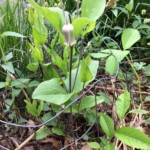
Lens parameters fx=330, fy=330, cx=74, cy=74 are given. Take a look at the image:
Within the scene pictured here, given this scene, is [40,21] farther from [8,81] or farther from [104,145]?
[104,145]

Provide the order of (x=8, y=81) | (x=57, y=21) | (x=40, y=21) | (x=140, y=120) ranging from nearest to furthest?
(x=57, y=21), (x=40, y=21), (x=8, y=81), (x=140, y=120)

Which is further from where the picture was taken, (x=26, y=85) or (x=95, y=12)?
(x=26, y=85)

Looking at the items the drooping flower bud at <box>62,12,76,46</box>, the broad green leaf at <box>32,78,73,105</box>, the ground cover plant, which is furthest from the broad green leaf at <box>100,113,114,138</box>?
the drooping flower bud at <box>62,12,76,46</box>

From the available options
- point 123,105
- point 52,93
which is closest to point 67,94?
point 52,93

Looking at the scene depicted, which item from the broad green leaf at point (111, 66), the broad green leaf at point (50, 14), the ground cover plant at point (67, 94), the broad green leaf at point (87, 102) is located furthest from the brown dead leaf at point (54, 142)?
the broad green leaf at point (50, 14)

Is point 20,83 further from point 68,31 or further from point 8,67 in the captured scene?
point 68,31

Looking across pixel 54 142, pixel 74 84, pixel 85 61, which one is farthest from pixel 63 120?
pixel 85 61
